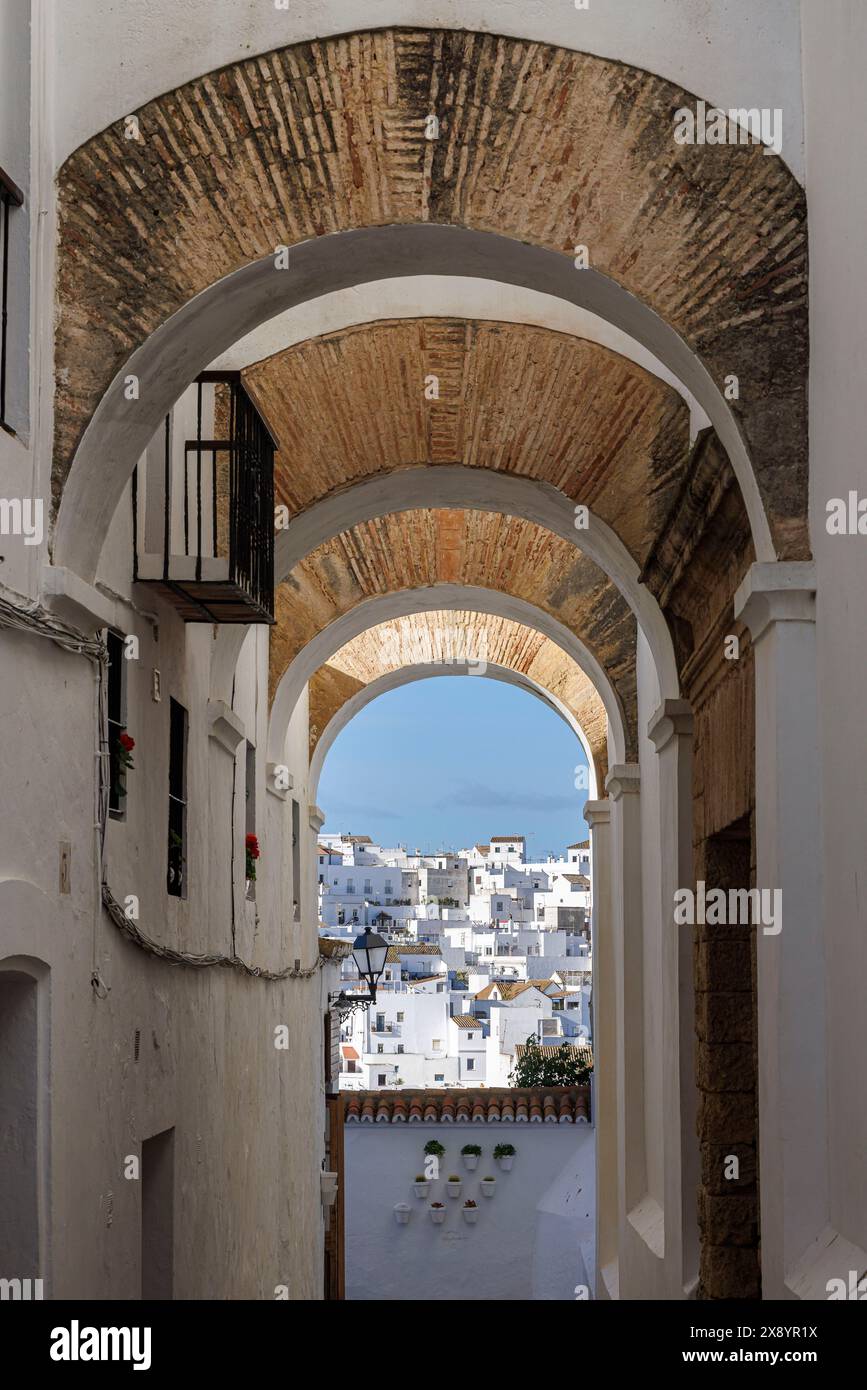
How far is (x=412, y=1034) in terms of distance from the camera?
47344 millimetres

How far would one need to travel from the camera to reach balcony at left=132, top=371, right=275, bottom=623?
696 cm

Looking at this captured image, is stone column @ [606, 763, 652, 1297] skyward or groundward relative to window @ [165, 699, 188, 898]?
groundward

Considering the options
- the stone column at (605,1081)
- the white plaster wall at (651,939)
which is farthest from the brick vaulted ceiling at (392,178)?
the stone column at (605,1081)

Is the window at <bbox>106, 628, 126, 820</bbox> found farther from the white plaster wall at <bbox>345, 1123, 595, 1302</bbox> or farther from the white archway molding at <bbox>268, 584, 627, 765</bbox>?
the white plaster wall at <bbox>345, 1123, 595, 1302</bbox>

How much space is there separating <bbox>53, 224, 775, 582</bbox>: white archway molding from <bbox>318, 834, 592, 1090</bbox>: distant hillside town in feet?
28.0

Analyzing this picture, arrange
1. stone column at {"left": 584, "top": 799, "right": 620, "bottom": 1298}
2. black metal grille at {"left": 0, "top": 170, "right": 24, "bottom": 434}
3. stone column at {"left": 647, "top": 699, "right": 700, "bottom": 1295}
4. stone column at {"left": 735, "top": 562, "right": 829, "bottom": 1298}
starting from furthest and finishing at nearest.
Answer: stone column at {"left": 584, "top": 799, "right": 620, "bottom": 1298}
stone column at {"left": 647, "top": 699, "right": 700, "bottom": 1295}
black metal grille at {"left": 0, "top": 170, "right": 24, "bottom": 434}
stone column at {"left": 735, "top": 562, "right": 829, "bottom": 1298}

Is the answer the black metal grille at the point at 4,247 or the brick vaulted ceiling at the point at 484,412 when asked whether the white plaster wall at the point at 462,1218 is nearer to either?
the brick vaulted ceiling at the point at 484,412

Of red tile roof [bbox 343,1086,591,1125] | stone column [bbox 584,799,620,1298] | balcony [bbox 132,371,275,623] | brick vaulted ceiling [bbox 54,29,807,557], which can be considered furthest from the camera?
red tile roof [bbox 343,1086,591,1125]

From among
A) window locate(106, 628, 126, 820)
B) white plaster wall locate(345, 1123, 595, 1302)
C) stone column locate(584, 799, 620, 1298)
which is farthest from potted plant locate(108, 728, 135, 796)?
white plaster wall locate(345, 1123, 595, 1302)

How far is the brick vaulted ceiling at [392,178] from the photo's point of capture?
5551 mm

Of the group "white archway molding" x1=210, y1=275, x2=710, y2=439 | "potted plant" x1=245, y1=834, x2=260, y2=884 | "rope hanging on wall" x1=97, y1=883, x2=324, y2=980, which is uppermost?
"white archway molding" x1=210, y1=275, x2=710, y2=439

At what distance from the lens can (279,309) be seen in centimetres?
619

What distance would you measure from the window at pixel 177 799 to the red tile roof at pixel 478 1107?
11.8m

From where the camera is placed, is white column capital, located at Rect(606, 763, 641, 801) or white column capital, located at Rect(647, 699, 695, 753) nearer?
white column capital, located at Rect(647, 699, 695, 753)
